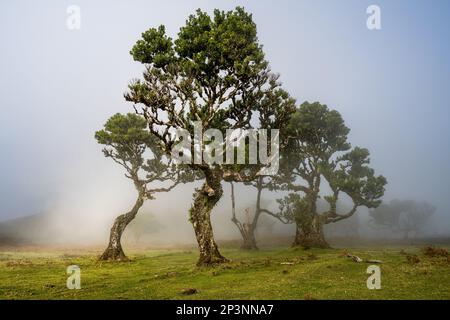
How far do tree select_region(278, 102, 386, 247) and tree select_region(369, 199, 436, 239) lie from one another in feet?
257

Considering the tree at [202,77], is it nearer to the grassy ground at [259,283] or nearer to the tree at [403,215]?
the grassy ground at [259,283]

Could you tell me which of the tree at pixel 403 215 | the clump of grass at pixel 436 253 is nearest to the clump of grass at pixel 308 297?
the clump of grass at pixel 436 253

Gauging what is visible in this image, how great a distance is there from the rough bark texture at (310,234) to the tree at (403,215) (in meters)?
83.4

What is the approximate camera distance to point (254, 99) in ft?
111

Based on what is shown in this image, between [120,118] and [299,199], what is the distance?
30894 mm

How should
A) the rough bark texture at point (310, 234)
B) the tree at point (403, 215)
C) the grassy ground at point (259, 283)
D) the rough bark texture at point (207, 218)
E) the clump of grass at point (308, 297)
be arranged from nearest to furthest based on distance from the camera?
the clump of grass at point (308, 297)
the grassy ground at point (259, 283)
the rough bark texture at point (207, 218)
the rough bark texture at point (310, 234)
the tree at point (403, 215)

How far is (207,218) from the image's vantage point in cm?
3070

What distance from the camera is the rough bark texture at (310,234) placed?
47812 millimetres

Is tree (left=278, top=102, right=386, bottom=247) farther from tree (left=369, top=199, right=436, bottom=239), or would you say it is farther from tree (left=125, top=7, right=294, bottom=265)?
tree (left=369, top=199, right=436, bottom=239)

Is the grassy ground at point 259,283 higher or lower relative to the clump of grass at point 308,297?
lower

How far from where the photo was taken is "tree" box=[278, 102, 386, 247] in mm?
50375

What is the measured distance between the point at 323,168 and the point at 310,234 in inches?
421

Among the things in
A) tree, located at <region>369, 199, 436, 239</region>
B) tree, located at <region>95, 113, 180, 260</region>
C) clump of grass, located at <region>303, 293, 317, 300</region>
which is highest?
tree, located at <region>95, 113, 180, 260</region>

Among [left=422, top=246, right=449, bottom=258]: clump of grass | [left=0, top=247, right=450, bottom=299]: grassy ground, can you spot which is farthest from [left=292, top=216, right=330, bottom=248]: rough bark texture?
[left=0, top=247, right=450, bottom=299]: grassy ground
